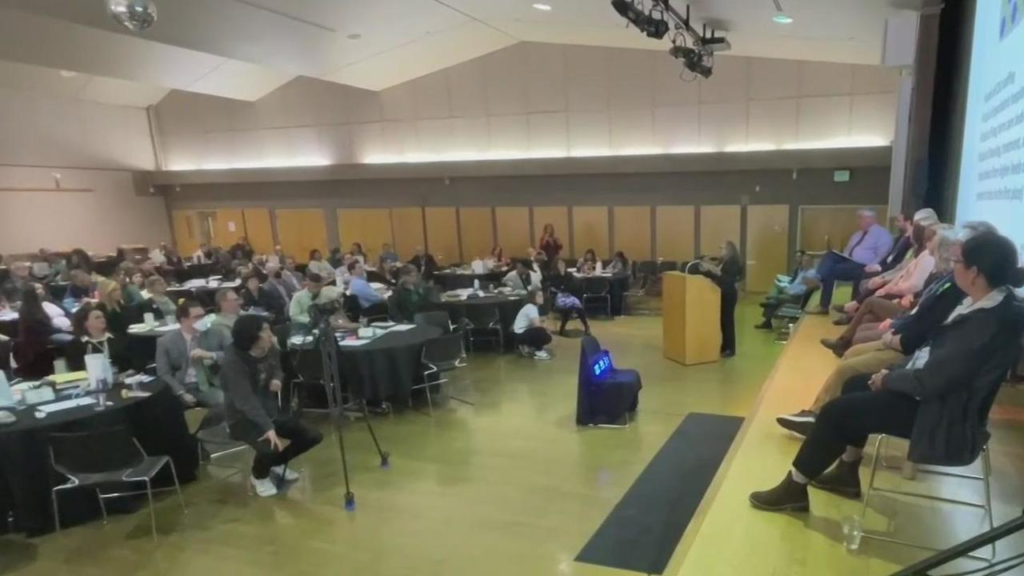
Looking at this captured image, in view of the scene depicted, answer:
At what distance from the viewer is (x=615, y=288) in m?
11.4

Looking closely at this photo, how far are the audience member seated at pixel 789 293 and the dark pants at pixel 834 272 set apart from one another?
790 millimetres

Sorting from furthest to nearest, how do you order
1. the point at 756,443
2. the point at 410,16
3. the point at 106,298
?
the point at 410,16 → the point at 106,298 → the point at 756,443

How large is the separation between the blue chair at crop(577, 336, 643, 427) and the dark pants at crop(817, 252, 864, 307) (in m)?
3.25

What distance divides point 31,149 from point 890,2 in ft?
62.1

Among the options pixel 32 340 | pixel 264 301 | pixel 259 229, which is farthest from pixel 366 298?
pixel 259 229

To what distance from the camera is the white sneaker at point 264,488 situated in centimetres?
488

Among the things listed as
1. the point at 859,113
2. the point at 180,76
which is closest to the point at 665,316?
the point at 859,113

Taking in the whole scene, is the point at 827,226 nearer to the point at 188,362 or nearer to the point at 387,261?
the point at 387,261

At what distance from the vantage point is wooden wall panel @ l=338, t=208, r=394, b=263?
16453 mm

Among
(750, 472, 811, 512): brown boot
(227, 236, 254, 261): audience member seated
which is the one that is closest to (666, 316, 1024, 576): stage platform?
(750, 472, 811, 512): brown boot

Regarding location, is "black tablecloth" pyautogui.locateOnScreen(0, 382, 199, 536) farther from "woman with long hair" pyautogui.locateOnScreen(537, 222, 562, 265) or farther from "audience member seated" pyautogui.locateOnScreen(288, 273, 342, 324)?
"woman with long hair" pyautogui.locateOnScreen(537, 222, 562, 265)

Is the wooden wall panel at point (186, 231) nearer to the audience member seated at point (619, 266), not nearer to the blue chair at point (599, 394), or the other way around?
the audience member seated at point (619, 266)

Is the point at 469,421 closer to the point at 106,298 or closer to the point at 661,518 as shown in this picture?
the point at 661,518

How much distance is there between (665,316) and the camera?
834cm
